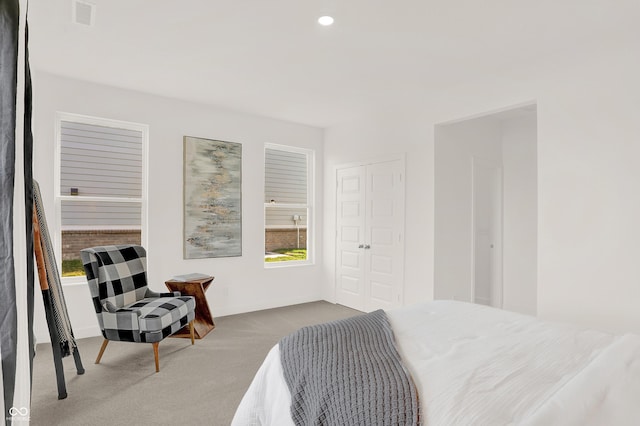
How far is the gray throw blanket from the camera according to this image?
114 centimetres

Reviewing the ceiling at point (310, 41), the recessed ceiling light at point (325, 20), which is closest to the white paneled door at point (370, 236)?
the ceiling at point (310, 41)

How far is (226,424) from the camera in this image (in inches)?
87.4

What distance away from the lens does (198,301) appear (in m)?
3.87

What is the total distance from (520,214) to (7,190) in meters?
4.98

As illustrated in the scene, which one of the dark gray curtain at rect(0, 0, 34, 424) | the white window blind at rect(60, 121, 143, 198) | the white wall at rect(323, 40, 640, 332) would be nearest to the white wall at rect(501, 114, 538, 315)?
the white wall at rect(323, 40, 640, 332)

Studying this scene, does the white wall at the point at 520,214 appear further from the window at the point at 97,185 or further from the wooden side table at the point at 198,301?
the window at the point at 97,185

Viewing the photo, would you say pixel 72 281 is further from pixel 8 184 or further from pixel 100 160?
pixel 8 184

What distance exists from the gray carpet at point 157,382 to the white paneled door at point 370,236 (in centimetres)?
132

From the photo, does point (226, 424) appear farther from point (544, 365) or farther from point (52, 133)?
point (52, 133)

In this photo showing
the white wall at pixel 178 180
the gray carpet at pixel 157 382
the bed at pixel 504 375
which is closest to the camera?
the bed at pixel 504 375

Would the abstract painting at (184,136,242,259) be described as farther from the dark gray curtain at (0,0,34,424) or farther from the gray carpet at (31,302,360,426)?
the dark gray curtain at (0,0,34,424)

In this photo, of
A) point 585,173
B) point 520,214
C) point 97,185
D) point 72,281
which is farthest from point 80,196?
point 520,214

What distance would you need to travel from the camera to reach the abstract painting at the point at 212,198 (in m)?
4.33

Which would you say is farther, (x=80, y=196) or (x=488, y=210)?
(x=488, y=210)
